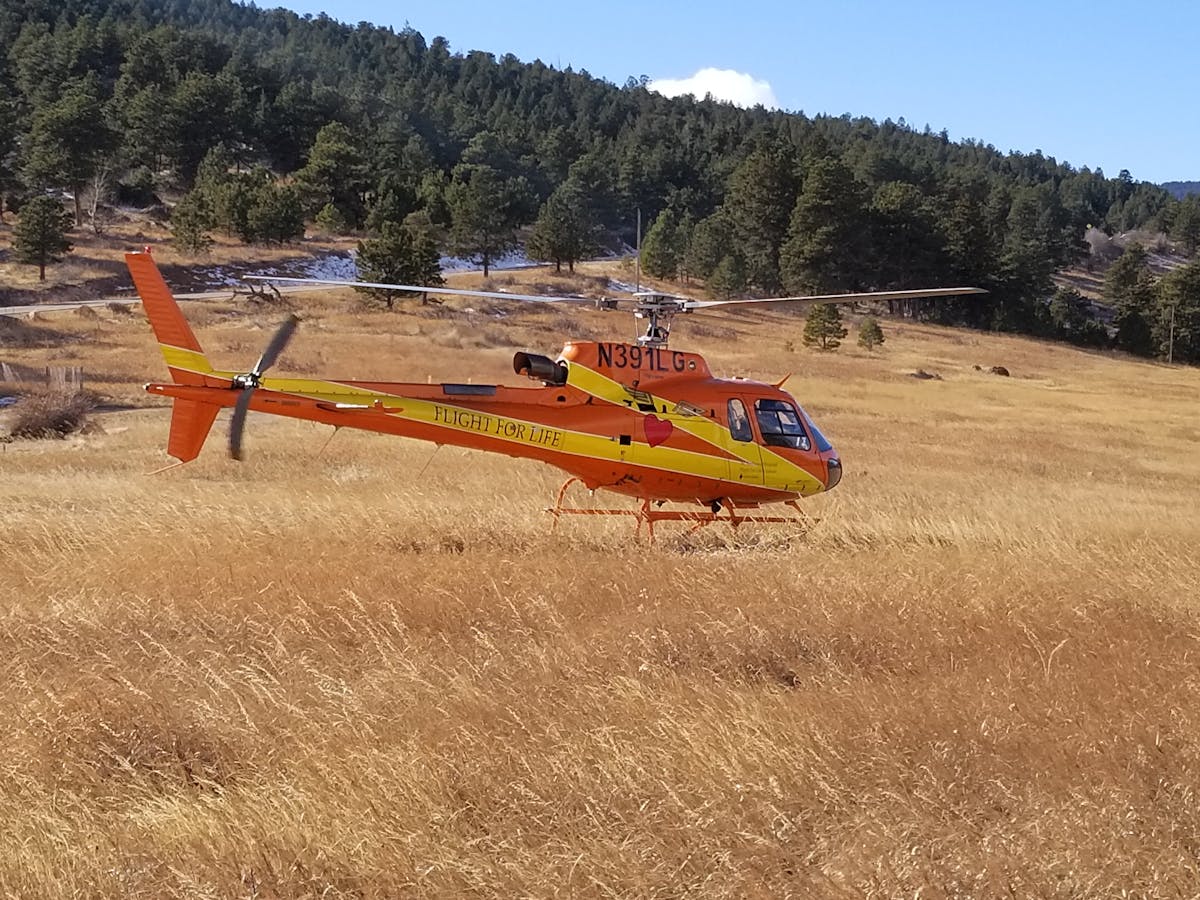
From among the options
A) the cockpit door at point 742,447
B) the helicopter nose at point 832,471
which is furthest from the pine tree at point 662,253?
the cockpit door at point 742,447

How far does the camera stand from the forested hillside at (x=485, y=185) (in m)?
71.0

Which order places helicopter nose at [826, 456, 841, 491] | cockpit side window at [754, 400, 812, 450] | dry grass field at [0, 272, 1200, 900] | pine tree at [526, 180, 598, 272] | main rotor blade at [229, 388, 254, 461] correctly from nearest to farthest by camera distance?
dry grass field at [0, 272, 1200, 900], main rotor blade at [229, 388, 254, 461], cockpit side window at [754, 400, 812, 450], helicopter nose at [826, 456, 841, 491], pine tree at [526, 180, 598, 272]

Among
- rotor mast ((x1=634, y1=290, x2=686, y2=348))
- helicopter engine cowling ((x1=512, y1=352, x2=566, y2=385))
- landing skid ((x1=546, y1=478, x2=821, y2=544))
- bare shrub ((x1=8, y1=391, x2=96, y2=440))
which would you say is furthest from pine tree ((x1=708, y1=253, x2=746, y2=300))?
helicopter engine cowling ((x1=512, y1=352, x2=566, y2=385))

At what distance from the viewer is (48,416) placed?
22.0 m

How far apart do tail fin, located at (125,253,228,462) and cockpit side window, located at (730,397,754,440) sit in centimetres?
591

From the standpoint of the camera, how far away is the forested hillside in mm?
71000

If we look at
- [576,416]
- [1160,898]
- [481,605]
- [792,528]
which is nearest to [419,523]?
[576,416]

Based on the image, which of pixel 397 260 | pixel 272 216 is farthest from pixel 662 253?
pixel 397 260

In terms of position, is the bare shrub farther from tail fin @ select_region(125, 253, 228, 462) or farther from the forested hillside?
the forested hillside

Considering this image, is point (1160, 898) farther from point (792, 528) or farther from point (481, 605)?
point (792, 528)

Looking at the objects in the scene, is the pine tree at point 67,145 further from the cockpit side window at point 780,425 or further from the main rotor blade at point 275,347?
the cockpit side window at point 780,425

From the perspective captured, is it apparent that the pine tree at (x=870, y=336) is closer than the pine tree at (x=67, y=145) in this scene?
Yes

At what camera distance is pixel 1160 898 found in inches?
159

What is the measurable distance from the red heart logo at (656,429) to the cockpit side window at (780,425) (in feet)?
4.19
